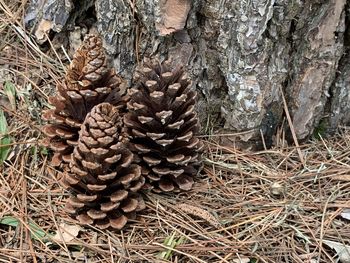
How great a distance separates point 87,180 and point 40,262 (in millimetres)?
328

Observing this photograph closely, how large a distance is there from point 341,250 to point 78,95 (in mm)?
1115

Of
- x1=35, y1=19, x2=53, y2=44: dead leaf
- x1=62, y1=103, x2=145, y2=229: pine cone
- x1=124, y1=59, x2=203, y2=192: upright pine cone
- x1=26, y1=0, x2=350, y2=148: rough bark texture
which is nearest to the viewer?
x1=62, y1=103, x2=145, y2=229: pine cone

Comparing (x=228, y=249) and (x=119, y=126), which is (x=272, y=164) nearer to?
(x=228, y=249)

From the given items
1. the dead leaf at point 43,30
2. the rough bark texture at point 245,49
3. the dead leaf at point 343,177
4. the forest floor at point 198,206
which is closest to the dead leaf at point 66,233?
the forest floor at point 198,206

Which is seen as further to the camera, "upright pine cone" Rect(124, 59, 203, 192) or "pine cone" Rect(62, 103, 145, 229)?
"upright pine cone" Rect(124, 59, 203, 192)

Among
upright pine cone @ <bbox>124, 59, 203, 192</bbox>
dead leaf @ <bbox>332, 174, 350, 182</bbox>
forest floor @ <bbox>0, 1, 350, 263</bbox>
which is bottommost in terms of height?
forest floor @ <bbox>0, 1, 350, 263</bbox>

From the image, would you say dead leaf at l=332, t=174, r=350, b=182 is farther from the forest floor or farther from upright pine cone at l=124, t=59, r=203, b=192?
upright pine cone at l=124, t=59, r=203, b=192

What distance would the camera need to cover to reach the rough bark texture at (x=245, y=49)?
7.11 feet

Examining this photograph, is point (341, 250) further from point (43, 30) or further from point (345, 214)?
point (43, 30)

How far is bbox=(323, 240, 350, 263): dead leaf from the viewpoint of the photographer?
6.48ft

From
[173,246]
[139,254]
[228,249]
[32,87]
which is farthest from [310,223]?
[32,87]

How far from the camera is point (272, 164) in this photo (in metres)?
2.36

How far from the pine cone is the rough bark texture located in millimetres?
453

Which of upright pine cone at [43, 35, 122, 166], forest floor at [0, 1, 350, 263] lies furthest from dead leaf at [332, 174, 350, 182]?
upright pine cone at [43, 35, 122, 166]
